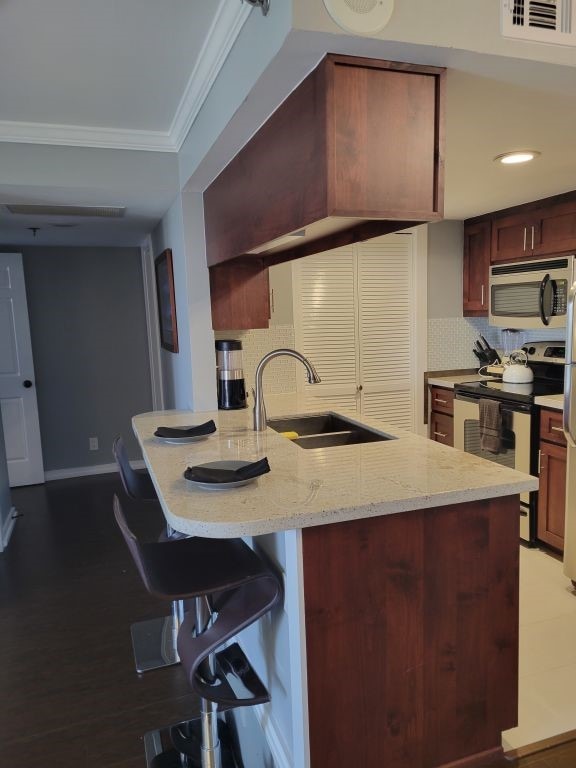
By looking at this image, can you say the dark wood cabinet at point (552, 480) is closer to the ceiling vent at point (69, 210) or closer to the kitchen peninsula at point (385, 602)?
the kitchen peninsula at point (385, 602)

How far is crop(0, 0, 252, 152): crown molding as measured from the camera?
1880 millimetres

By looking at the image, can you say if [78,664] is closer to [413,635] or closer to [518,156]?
[413,635]

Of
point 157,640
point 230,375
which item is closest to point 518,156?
point 230,375

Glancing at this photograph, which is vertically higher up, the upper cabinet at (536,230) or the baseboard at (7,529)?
the upper cabinet at (536,230)

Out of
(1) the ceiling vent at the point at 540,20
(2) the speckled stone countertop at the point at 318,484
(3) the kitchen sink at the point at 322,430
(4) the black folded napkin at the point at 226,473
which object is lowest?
(3) the kitchen sink at the point at 322,430

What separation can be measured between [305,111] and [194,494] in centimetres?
114

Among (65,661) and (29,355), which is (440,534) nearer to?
(65,661)

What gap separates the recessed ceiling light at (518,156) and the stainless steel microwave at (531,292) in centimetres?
98

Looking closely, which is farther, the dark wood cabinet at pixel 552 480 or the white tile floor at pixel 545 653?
the dark wood cabinet at pixel 552 480

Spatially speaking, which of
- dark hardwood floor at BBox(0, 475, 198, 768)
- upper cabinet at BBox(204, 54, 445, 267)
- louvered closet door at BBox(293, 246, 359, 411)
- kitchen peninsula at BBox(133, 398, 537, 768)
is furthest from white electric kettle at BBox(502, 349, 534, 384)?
dark hardwood floor at BBox(0, 475, 198, 768)

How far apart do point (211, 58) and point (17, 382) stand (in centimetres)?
376

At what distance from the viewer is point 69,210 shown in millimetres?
3365

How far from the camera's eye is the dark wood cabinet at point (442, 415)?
4.10 meters

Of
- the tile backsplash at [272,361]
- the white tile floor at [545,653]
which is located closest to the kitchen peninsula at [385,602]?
the white tile floor at [545,653]
